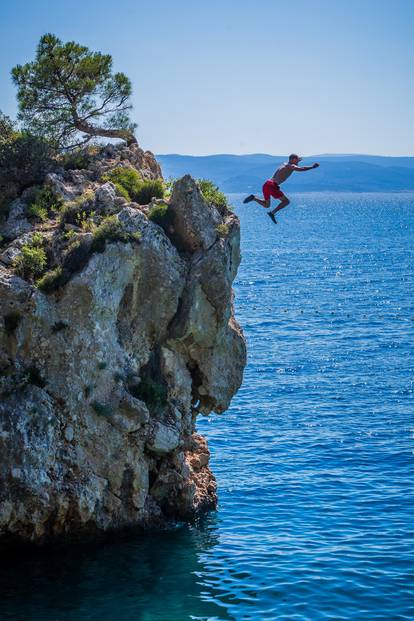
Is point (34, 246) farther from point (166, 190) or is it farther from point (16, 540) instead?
point (16, 540)

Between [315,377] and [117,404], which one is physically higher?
[117,404]

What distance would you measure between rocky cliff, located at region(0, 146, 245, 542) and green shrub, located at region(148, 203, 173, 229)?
53mm

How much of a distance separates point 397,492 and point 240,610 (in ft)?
40.9

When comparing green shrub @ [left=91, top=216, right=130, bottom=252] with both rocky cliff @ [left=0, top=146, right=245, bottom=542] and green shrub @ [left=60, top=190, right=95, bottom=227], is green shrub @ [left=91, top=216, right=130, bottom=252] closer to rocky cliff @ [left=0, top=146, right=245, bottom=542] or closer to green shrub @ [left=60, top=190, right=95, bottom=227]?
rocky cliff @ [left=0, top=146, right=245, bottom=542]

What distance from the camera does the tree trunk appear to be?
3891cm

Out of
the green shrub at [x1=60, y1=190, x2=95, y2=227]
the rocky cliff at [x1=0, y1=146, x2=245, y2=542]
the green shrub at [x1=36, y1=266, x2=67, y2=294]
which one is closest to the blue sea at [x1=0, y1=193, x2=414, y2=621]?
the rocky cliff at [x1=0, y1=146, x2=245, y2=542]

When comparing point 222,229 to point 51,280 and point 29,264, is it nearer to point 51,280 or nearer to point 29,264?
point 51,280

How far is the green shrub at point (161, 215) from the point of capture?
31556mm

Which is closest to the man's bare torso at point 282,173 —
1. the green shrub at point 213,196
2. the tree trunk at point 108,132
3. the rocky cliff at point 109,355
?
the rocky cliff at point 109,355

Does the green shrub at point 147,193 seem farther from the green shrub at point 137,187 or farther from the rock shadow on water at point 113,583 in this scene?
the rock shadow on water at point 113,583

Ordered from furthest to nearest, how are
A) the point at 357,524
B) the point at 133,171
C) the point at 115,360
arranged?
the point at 133,171 → the point at 357,524 → the point at 115,360

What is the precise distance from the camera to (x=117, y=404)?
94.1 ft

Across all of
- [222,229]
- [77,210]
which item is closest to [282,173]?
[222,229]

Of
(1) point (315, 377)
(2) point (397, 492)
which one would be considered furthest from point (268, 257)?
(2) point (397, 492)
